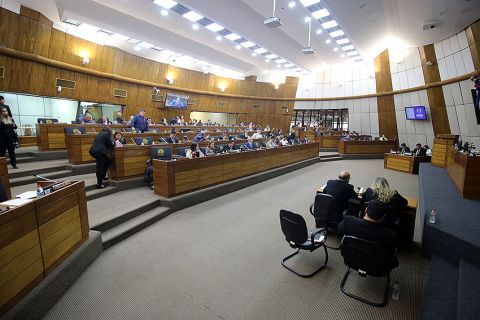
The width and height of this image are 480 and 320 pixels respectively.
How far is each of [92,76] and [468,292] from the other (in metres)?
11.9

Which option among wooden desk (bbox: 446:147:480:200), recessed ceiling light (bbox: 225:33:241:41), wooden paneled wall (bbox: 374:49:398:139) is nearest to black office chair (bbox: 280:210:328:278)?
wooden desk (bbox: 446:147:480:200)

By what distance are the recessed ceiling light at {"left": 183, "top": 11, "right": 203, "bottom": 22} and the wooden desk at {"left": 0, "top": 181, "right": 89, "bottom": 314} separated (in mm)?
7484

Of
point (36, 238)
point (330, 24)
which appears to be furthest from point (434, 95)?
point (36, 238)

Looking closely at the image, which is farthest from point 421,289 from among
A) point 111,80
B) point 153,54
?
point 153,54

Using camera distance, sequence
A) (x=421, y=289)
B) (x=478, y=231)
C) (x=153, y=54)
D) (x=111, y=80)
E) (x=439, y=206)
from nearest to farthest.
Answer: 1. (x=421, y=289)
2. (x=478, y=231)
3. (x=439, y=206)
4. (x=111, y=80)
5. (x=153, y=54)

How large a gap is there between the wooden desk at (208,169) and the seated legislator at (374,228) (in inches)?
138

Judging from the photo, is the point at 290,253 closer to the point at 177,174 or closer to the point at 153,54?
the point at 177,174

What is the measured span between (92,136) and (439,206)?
7.38 meters

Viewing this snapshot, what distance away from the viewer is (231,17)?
8.66 m

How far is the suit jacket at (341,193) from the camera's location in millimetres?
3590

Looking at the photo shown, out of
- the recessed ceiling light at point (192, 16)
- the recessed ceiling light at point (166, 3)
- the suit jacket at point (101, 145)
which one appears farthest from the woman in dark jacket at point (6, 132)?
the recessed ceiling light at point (192, 16)

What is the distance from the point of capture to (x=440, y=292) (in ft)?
8.13

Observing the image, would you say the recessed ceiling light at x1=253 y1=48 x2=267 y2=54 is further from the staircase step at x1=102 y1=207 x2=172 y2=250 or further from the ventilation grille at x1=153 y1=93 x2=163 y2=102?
the staircase step at x1=102 y1=207 x2=172 y2=250

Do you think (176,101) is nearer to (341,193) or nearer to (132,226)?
(132,226)
